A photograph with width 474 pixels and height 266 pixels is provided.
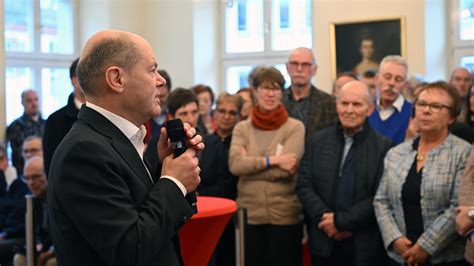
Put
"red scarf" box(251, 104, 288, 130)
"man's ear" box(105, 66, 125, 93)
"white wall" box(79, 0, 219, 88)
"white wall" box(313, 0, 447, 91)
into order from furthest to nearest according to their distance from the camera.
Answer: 1. "white wall" box(79, 0, 219, 88)
2. "white wall" box(313, 0, 447, 91)
3. "red scarf" box(251, 104, 288, 130)
4. "man's ear" box(105, 66, 125, 93)

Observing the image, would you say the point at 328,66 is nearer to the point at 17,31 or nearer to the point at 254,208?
the point at 17,31

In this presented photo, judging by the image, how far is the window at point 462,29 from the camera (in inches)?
322

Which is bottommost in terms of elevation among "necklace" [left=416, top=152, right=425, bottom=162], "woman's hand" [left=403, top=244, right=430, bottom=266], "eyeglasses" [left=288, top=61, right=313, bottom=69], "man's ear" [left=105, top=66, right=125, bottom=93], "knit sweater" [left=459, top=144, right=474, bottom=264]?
"woman's hand" [left=403, top=244, right=430, bottom=266]

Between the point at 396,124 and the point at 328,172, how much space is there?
91 cm

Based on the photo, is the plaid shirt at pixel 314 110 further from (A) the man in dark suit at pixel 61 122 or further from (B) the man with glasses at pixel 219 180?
(A) the man in dark suit at pixel 61 122

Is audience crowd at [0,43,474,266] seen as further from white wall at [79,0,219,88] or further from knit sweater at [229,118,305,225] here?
white wall at [79,0,219,88]

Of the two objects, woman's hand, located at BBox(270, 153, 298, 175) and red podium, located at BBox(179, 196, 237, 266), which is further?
woman's hand, located at BBox(270, 153, 298, 175)

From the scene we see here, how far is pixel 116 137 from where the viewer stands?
1853mm

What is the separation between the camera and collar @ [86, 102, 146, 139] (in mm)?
1860

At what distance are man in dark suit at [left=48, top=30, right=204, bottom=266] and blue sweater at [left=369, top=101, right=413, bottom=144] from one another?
2969 millimetres

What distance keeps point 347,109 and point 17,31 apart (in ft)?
19.7

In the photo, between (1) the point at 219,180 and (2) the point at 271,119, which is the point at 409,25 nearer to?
(2) the point at 271,119

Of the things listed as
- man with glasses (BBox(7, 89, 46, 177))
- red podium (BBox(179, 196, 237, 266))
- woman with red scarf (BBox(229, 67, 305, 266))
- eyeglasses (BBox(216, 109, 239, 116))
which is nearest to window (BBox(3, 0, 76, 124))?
man with glasses (BBox(7, 89, 46, 177))

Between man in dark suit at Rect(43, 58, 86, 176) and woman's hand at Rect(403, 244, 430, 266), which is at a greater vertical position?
man in dark suit at Rect(43, 58, 86, 176)
